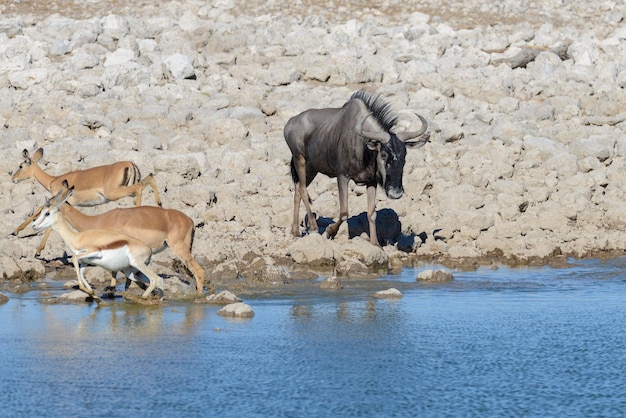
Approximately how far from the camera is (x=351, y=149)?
1561 cm

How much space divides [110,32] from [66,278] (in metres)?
12.4

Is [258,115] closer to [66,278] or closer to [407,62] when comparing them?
[407,62]

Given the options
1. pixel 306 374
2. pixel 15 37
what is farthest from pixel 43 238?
pixel 15 37

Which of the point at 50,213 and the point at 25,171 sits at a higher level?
the point at 25,171

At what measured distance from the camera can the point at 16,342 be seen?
9070 millimetres

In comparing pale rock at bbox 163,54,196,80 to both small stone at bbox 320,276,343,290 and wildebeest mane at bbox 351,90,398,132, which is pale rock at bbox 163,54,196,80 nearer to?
wildebeest mane at bbox 351,90,398,132

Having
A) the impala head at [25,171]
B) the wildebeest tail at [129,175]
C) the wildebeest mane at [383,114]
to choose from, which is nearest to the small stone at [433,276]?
the wildebeest mane at [383,114]

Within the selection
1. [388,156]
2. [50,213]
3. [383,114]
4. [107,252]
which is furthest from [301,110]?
[107,252]

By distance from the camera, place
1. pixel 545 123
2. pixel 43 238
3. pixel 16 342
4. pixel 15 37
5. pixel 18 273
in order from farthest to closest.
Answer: pixel 15 37 → pixel 545 123 → pixel 43 238 → pixel 18 273 → pixel 16 342

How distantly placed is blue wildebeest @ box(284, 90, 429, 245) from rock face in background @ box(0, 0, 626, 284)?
47 cm

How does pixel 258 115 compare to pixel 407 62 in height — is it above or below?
below

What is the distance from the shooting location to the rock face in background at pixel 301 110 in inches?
626

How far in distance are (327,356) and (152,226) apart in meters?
3.73

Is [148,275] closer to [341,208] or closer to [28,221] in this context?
[28,221]
